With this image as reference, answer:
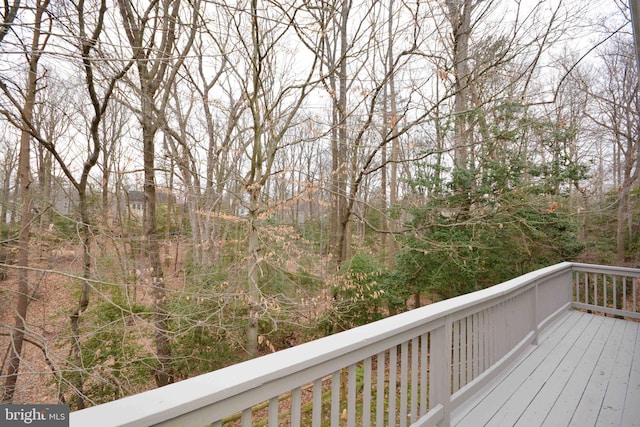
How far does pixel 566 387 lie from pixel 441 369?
1.66 meters

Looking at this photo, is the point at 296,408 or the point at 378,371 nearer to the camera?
the point at 296,408

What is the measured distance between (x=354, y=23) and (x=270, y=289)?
582 cm

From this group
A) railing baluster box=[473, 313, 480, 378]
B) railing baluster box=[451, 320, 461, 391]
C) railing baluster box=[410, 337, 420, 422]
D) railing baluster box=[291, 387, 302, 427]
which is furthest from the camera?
railing baluster box=[473, 313, 480, 378]

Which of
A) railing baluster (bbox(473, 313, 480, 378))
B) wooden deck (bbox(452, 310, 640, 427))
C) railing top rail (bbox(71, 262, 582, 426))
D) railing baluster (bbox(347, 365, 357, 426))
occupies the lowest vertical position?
wooden deck (bbox(452, 310, 640, 427))

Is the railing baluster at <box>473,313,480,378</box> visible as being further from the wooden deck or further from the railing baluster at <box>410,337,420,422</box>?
the railing baluster at <box>410,337,420,422</box>

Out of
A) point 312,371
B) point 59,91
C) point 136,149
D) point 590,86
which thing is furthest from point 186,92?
point 590,86

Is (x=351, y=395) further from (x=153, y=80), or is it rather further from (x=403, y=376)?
(x=153, y=80)

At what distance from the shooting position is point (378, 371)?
1579mm

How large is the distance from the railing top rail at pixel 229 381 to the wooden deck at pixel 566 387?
4.46 feet

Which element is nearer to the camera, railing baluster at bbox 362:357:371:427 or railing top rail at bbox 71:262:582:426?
railing top rail at bbox 71:262:582:426

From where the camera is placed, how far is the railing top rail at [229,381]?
78 cm

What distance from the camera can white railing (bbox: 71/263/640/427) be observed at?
878mm

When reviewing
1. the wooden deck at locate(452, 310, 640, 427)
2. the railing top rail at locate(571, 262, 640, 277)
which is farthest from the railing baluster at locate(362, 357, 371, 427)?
the railing top rail at locate(571, 262, 640, 277)

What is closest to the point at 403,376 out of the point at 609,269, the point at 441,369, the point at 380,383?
the point at 380,383
